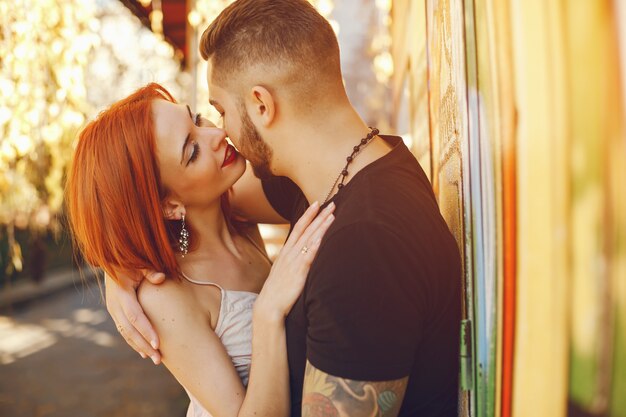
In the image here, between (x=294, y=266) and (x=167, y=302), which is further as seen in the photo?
(x=167, y=302)

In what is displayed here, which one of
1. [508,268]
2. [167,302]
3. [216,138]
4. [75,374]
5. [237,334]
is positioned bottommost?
[75,374]

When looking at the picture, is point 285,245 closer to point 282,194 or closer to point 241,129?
point 241,129

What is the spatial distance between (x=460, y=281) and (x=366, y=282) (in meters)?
0.35

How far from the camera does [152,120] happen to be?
195cm

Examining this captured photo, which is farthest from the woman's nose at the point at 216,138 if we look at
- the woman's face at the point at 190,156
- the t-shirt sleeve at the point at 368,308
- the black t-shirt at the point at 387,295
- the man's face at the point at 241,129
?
the t-shirt sleeve at the point at 368,308

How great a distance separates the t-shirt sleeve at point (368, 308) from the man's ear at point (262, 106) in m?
0.54

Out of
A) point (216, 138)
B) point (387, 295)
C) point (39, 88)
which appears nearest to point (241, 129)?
point (216, 138)

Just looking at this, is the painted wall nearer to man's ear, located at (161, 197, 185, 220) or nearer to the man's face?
the man's face

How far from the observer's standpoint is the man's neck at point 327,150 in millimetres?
1620

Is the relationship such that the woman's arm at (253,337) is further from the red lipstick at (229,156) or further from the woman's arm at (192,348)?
the red lipstick at (229,156)

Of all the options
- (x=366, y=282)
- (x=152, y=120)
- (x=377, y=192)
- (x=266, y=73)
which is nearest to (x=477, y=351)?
(x=366, y=282)

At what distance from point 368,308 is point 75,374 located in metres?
5.87

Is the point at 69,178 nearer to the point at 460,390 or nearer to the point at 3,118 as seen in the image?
the point at 460,390

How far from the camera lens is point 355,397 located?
124 centimetres
